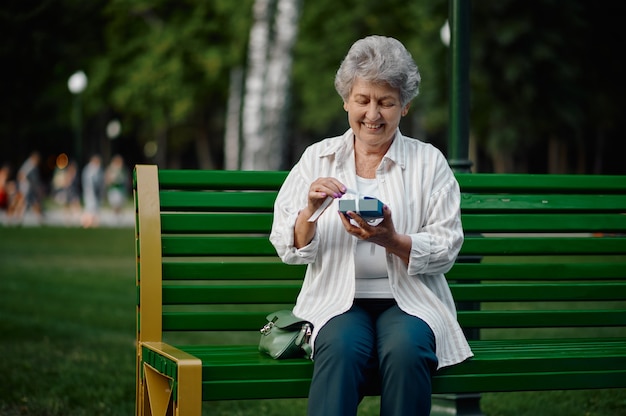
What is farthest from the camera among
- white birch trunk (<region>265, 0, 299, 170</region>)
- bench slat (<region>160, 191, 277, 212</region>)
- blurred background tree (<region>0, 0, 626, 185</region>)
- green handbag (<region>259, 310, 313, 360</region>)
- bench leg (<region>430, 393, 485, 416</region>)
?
blurred background tree (<region>0, 0, 626, 185</region>)

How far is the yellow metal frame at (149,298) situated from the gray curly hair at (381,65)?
2.97 ft

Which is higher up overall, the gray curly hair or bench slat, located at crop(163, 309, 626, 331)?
the gray curly hair

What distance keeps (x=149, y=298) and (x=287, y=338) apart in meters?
0.62

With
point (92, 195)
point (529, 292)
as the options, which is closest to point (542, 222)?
point (529, 292)

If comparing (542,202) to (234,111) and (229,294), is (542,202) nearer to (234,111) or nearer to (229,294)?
(229,294)

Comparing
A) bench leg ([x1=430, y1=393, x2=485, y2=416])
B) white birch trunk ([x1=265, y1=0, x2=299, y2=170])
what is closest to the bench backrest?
bench leg ([x1=430, y1=393, x2=485, y2=416])

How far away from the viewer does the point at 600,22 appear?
24.4m

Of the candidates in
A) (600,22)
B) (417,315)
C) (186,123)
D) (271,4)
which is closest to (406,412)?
(417,315)

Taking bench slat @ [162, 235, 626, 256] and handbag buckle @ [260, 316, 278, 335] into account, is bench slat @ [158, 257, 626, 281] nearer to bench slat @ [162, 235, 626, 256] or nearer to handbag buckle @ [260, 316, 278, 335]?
bench slat @ [162, 235, 626, 256]

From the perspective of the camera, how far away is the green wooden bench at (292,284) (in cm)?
367

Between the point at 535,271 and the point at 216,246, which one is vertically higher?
the point at 216,246

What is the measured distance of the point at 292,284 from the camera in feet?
14.2

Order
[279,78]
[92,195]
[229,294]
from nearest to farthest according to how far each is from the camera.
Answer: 1. [229,294]
2. [279,78]
3. [92,195]

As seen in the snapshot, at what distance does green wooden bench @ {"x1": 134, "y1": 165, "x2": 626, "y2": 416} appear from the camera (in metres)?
3.67
